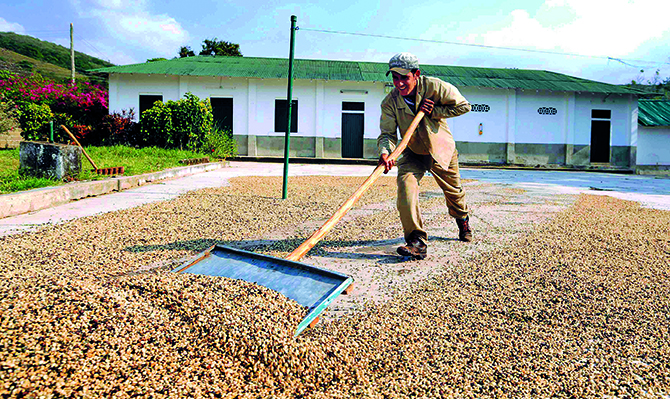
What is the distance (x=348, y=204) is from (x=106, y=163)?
8030 millimetres

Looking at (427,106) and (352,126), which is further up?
(352,126)

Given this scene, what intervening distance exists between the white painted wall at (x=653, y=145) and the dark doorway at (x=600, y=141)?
2.54 meters

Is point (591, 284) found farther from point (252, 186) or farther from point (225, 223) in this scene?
point (252, 186)

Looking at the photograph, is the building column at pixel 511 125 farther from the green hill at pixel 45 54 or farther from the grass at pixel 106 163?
the green hill at pixel 45 54

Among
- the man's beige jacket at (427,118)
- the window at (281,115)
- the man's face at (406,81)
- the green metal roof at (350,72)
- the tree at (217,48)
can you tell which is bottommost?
the man's beige jacket at (427,118)

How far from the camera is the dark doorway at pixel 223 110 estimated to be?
2153 cm

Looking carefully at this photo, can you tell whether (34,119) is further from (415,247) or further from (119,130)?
(415,247)

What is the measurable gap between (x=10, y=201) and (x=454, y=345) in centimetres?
521

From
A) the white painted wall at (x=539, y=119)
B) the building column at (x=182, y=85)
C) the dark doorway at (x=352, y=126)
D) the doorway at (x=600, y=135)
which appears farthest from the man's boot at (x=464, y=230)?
the doorway at (x=600, y=135)

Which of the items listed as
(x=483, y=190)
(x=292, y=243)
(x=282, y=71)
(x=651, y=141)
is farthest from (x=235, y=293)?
(x=651, y=141)

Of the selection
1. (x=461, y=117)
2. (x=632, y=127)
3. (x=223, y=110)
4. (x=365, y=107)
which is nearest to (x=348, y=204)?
(x=365, y=107)

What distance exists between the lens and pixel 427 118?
13.3ft

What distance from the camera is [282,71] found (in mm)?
21781

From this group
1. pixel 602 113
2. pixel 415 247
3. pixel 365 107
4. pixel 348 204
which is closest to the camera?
pixel 348 204
